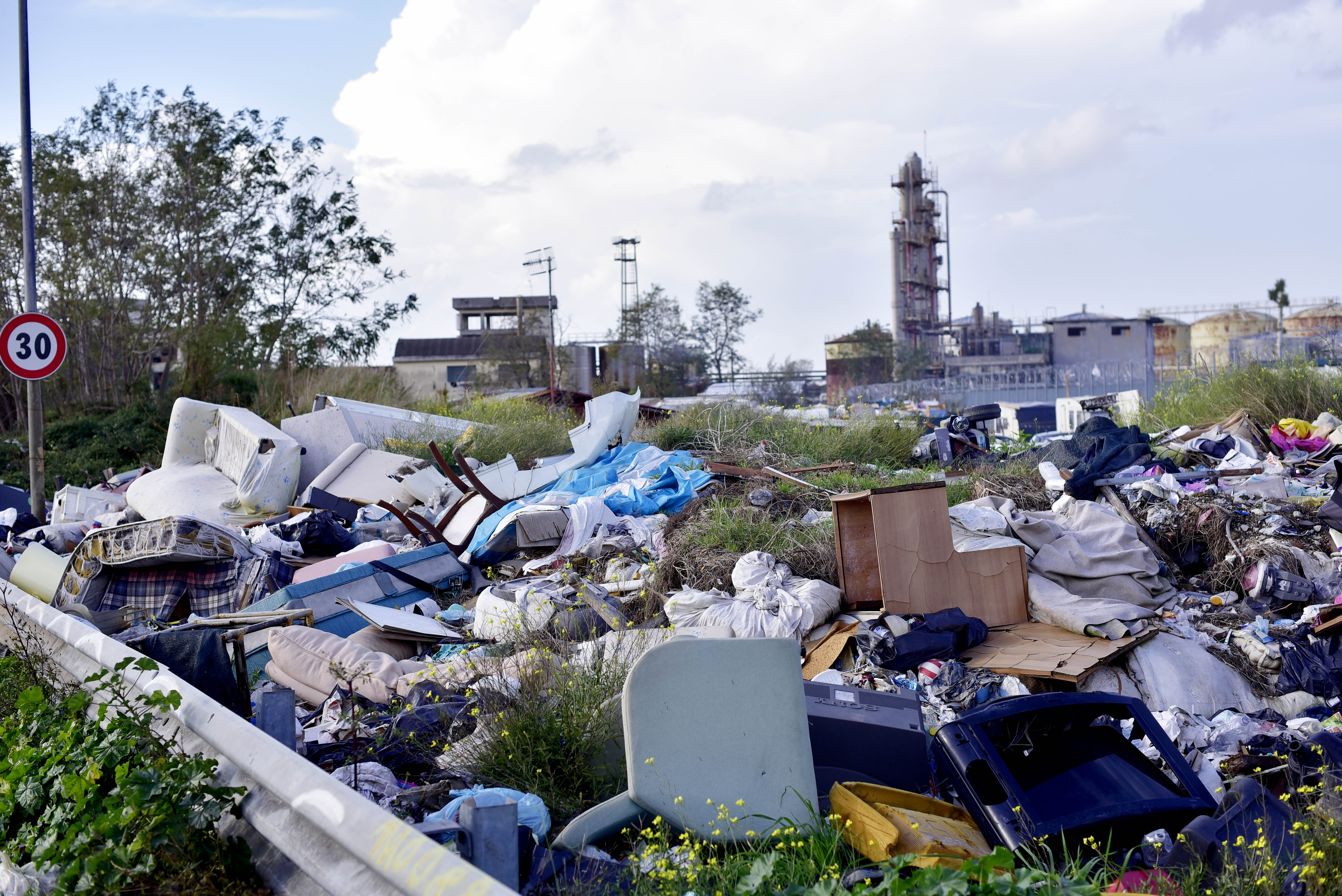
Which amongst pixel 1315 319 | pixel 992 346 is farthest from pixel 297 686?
pixel 992 346

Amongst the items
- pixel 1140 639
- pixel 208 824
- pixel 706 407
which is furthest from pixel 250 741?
pixel 706 407

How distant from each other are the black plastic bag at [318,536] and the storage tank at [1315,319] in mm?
22277

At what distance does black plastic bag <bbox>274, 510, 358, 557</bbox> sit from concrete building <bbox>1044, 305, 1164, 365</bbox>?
5992 centimetres

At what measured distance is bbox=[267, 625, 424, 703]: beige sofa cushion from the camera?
4504 millimetres

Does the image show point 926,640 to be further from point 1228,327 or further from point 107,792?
point 1228,327

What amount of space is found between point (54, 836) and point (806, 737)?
7.61 feet

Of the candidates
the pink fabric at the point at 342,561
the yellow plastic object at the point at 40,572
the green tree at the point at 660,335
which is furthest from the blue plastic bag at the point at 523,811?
the green tree at the point at 660,335

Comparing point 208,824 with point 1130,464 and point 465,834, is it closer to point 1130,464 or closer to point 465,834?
point 465,834

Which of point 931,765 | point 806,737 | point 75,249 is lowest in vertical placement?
point 931,765

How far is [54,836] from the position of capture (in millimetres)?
2834

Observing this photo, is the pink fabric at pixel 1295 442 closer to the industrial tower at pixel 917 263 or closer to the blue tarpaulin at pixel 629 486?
the blue tarpaulin at pixel 629 486

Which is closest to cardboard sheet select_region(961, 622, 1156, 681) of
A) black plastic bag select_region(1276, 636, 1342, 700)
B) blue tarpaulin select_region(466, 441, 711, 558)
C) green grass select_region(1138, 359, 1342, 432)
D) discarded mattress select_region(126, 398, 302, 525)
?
black plastic bag select_region(1276, 636, 1342, 700)

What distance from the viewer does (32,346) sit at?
8984 mm

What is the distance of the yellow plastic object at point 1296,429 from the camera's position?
943cm
